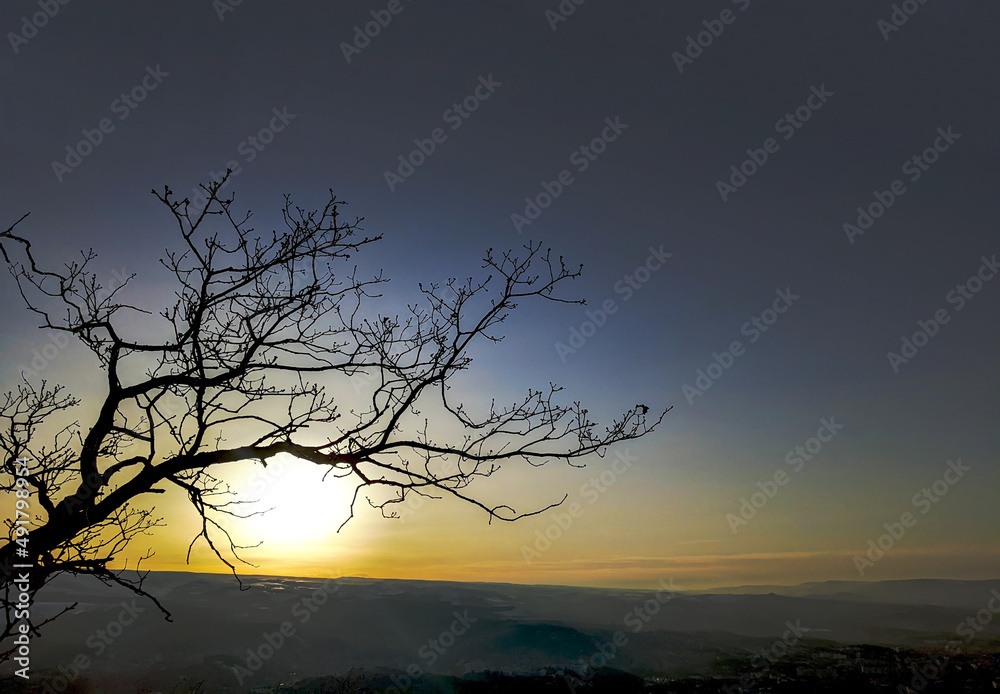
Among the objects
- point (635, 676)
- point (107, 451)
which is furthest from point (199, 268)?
point (635, 676)

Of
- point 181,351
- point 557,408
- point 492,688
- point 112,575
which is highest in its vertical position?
point 181,351

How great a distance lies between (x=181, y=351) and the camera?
524 cm

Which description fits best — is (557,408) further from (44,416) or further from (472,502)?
(44,416)

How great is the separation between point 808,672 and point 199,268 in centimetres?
4003

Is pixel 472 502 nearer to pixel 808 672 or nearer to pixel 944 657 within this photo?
pixel 808 672

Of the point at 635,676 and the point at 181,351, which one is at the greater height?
the point at 181,351

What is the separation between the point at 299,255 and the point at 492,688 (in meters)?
33.2

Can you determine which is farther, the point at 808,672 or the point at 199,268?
the point at 808,672

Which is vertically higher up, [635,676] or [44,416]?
[44,416]

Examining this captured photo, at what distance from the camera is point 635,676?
34.3 m

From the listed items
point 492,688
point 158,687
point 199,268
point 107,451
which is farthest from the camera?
point 492,688

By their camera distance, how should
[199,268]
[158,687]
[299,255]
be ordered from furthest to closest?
[158,687] → [299,255] → [199,268]

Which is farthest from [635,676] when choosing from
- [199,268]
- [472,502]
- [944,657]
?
[199,268]

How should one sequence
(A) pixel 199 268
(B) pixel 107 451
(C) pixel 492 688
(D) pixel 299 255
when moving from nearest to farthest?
(A) pixel 199 268, (D) pixel 299 255, (B) pixel 107 451, (C) pixel 492 688
